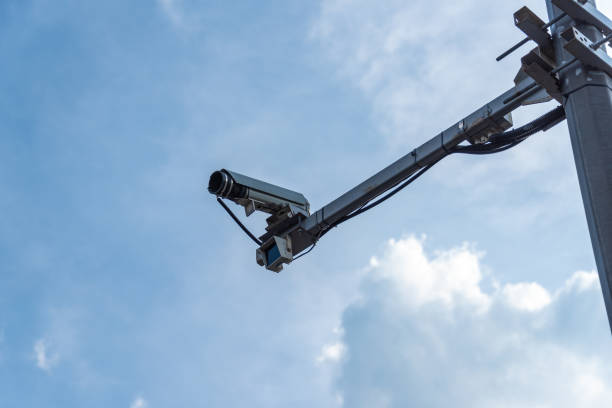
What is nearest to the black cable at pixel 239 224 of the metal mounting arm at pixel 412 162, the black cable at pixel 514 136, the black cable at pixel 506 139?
the metal mounting arm at pixel 412 162

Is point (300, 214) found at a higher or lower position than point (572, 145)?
higher

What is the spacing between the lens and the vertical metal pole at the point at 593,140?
5.48m

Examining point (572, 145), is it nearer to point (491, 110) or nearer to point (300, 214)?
point (491, 110)

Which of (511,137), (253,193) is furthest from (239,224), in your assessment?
(511,137)

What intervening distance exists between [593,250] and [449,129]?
279 cm

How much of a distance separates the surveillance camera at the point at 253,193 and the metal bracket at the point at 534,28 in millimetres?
4262

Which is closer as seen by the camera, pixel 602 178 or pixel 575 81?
pixel 602 178

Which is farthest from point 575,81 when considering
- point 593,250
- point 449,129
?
point 449,129

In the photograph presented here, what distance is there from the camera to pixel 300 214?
9898 millimetres

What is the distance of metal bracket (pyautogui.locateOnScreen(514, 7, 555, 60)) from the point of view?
20.2ft

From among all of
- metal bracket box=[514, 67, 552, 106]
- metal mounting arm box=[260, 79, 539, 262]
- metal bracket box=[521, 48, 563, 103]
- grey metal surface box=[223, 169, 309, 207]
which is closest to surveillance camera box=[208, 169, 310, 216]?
grey metal surface box=[223, 169, 309, 207]

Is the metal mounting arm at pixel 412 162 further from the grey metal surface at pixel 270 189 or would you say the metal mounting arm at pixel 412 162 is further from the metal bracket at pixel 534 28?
the metal bracket at pixel 534 28

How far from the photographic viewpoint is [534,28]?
20.5ft

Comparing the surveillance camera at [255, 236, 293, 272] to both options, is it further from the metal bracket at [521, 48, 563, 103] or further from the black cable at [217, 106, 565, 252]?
the metal bracket at [521, 48, 563, 103]
